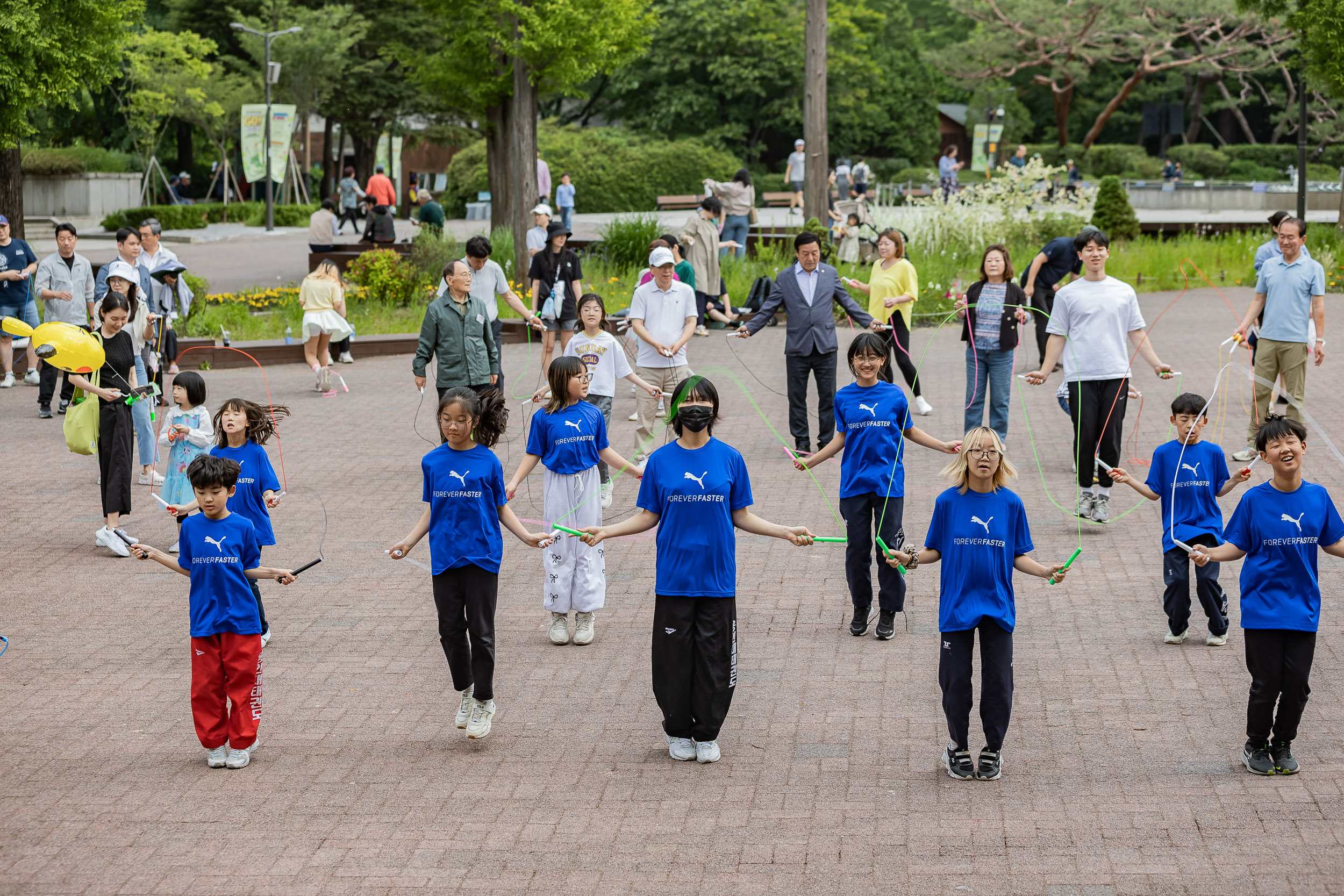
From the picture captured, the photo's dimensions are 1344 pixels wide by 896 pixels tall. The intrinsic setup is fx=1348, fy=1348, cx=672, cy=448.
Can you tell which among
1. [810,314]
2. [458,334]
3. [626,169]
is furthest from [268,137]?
[810,314]

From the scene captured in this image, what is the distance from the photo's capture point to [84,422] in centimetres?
893

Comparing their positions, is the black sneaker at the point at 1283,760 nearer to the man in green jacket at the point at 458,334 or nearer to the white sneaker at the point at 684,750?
the white sneaker at the point at 684,750

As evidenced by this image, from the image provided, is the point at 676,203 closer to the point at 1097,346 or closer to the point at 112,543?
the point at 1097,346

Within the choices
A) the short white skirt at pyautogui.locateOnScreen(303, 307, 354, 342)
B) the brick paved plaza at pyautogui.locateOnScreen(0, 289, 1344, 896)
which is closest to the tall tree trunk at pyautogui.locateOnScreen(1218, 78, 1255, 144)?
the short white skirt at pyautogui.locateOnScreen(303, 307, 354, 342)

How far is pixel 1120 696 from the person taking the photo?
6.34 meters

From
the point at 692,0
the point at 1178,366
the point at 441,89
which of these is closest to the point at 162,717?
the point at 1178,366

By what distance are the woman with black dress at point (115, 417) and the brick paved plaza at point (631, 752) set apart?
369 millimetres

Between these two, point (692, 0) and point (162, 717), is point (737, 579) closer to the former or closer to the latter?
point (162, 717)

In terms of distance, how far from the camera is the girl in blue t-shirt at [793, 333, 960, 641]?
7.00 metres

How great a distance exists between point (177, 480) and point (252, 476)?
2.03 metres

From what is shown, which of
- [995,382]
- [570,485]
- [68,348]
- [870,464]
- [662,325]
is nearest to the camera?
[870,464]

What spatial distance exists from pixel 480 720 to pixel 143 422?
534 cm

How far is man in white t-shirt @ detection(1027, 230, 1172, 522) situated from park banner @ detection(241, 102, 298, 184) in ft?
109

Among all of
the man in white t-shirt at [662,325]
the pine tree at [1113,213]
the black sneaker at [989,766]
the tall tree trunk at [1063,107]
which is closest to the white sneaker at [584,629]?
the black sneaker at [989,766]
